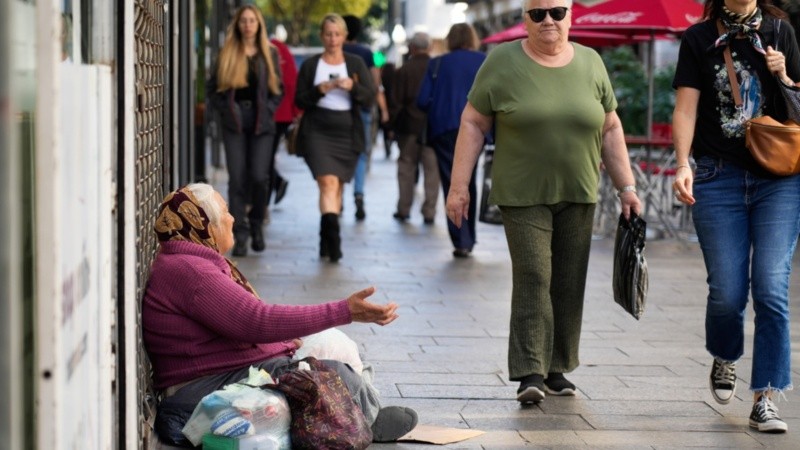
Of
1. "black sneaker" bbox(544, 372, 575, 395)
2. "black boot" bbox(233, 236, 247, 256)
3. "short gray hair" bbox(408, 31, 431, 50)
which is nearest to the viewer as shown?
"black sneaker" bbox(544, 372, 575, 395)

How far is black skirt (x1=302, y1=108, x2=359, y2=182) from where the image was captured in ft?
38.0

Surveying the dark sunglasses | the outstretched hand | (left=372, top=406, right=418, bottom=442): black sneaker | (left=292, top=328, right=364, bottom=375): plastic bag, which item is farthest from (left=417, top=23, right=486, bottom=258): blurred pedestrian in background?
the outstretched hand

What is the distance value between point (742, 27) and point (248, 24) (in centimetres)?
612

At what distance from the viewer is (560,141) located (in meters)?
6.32

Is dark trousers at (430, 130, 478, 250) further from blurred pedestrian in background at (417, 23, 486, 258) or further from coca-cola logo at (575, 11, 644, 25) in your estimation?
coca-cola logo at (575, 11, 644, 25)

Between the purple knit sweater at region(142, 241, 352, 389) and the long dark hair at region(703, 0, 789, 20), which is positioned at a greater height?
the long dark hair at region(703, 0, 789, 20)

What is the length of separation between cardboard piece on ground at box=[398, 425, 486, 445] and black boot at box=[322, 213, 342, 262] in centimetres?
571

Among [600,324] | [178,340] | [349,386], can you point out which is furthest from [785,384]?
[600,324]

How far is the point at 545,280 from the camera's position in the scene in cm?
637

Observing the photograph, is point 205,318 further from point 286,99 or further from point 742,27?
point 286,99

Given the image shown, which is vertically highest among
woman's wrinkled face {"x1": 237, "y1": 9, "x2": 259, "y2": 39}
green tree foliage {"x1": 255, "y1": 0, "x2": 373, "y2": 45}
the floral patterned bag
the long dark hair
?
the long dark hair

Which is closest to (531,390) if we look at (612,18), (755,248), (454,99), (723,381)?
(723,381)

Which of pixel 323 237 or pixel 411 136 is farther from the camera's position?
pixel 411 136

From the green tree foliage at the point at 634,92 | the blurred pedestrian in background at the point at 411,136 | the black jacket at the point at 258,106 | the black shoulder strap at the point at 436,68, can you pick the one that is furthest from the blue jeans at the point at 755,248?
the green tree foliage at the point at 634,92
